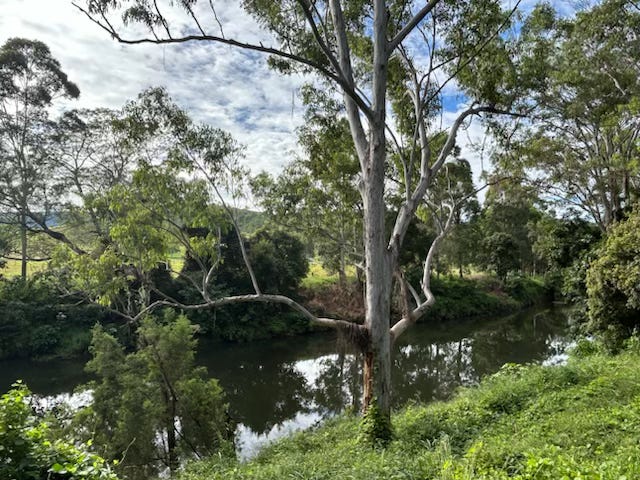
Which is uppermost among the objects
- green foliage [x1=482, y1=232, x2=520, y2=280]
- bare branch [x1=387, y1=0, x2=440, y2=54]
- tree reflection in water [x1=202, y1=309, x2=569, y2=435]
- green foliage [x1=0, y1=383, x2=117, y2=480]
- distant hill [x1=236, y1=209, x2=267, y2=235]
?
bare branch [x1=387, y1=0, x2=440, y2=54]

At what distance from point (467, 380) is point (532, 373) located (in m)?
6.98

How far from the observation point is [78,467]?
278 cm

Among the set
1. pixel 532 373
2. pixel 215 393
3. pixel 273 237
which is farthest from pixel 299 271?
pixel 532 373

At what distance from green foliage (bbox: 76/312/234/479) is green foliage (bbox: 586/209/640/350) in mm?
8268

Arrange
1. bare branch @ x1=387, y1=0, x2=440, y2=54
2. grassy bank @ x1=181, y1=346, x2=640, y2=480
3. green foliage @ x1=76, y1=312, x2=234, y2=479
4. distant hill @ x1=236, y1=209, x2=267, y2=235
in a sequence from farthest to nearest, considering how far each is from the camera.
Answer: distant hill @ x1=236, y1=209, x2=267, y2=235, green foliage @ x1=76, y1=312, x2=234, y2=479, bare branch @ x1=387, y1=0, x2=440, y2=54, grassy bank @ x1=181, y1=346, x2=640, y2=480

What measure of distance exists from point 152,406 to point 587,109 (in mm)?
11966

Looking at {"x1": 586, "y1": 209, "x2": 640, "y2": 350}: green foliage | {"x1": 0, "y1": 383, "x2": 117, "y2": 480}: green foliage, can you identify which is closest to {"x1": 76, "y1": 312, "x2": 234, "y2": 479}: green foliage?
{"x1": 0, "y1": 383, "x2": 117, "y2": 480}: green foliage

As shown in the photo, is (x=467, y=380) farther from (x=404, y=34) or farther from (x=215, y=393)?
(x=404, y=34)

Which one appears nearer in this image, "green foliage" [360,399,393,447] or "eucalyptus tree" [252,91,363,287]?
"green foliage" [360,399,393,447]

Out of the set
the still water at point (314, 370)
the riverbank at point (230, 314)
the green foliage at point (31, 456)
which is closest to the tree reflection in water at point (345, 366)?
the still water at point (314, 370)

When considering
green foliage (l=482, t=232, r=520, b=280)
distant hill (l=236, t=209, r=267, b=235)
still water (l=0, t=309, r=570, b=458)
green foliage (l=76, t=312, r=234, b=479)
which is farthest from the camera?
green foliage (l=482, t=232, r=520, b=280)

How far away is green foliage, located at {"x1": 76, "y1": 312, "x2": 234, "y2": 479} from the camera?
7.79m

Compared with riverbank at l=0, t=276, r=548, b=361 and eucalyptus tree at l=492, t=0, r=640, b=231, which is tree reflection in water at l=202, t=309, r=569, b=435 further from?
eucalyptus tree at l=492, t=0, r=640, b=231

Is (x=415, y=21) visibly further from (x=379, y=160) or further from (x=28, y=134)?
(x=28, y=134)
